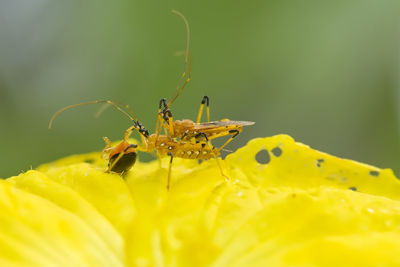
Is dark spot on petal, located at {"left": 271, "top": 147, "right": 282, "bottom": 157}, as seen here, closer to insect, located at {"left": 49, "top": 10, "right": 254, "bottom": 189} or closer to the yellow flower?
the yellow flower

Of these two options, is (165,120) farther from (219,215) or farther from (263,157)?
(219,215)

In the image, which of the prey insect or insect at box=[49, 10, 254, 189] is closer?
the prey insect

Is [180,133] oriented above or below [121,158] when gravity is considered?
above

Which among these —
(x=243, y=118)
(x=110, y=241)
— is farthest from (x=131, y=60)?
(x=110, y=241)

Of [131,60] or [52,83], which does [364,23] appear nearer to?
[131,60]

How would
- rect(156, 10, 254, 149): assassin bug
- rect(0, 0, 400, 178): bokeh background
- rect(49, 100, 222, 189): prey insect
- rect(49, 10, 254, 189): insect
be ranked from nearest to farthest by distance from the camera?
rect(49, 100, 222, 189): prey insect, rect(49, 10, 254, 189): insect, rect(156, 10, 254, 149): assassin bug, rect(0, 0, 400, 178): bokeh background

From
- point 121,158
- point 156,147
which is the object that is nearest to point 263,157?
point 121,158

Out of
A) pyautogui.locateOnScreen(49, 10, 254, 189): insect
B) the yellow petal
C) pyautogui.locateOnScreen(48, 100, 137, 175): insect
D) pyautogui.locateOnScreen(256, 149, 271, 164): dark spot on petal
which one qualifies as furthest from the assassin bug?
the yellow petal
